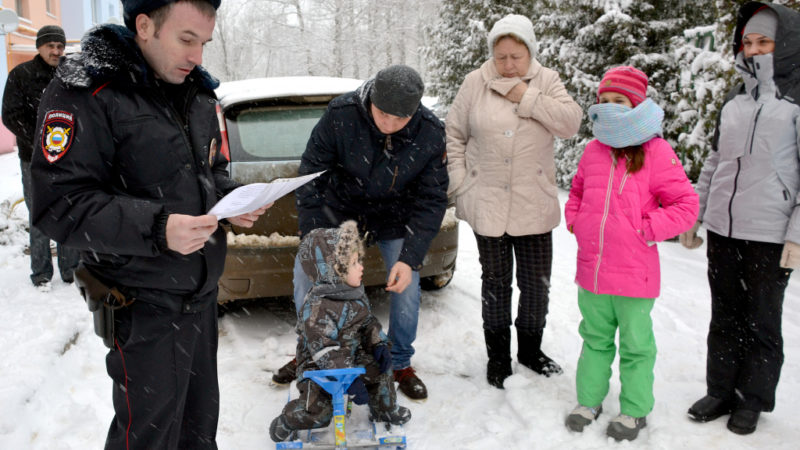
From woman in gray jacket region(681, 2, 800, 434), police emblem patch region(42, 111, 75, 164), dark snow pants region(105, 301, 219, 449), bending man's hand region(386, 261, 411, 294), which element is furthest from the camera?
bending man's hand region(386, 261, 411, 294)

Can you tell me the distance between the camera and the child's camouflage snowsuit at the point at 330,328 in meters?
2.82

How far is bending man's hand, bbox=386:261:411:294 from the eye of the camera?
9.87 feet

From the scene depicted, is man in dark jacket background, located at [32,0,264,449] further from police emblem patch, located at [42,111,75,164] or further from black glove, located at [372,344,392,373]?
black glove, located at [372,344,392,373]

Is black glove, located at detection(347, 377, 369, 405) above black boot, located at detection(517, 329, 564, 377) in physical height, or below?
above

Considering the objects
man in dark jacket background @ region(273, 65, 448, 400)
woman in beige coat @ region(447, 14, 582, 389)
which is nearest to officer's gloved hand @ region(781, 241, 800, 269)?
woman in beige coat @ region(447, 14, 582, 389)

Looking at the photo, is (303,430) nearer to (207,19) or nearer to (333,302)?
(333,302)

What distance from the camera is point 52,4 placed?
24.8 meters

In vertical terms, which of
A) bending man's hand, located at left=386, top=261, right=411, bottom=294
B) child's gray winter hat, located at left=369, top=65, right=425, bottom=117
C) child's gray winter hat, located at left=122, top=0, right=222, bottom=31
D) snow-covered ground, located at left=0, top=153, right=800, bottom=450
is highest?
child's gray winter hat, located at left=122, top=0, right=222, bottom=31

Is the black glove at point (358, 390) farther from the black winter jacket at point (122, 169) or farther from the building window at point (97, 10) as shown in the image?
the building window at point (97, 10)

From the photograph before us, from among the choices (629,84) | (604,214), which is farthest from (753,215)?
(629,84)

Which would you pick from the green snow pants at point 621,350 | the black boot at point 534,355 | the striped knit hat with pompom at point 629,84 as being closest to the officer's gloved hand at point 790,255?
the green snow pants at point 621,350

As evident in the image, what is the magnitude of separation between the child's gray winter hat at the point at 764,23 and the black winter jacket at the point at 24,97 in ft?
16.8

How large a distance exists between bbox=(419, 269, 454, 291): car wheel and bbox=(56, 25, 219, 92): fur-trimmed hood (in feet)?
11.5

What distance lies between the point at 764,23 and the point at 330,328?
256 cm
